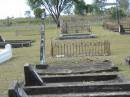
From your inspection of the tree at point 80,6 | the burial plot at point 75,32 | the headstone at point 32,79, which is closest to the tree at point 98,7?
the tree at point 80,6

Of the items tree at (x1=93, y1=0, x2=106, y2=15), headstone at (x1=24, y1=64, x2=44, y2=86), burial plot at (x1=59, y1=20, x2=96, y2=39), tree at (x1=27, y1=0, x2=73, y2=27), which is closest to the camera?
headstone at (x1=24, y1=64, x2=44, y2=86)

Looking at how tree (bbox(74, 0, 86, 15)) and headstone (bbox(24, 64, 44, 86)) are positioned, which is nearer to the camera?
headstone (bbox(24, 64, 44, 86))

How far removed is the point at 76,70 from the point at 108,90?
5.15m

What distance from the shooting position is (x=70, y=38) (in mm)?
37594

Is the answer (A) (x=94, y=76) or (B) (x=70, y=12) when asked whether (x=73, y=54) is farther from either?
(B) (x=70, y=12)

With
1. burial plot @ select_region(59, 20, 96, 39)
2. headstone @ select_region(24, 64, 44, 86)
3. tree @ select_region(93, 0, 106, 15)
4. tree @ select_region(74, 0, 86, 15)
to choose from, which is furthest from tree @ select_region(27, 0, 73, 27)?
headstone @ select_region(24, 64, 44, 86)

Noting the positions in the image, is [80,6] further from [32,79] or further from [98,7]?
[32,79]

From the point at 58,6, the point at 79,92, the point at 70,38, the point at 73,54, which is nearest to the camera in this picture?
the point at 79,92

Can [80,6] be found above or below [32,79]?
below

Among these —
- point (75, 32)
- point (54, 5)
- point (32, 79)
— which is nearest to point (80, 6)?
point (54, 5)

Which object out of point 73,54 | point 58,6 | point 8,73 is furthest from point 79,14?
point 8,73

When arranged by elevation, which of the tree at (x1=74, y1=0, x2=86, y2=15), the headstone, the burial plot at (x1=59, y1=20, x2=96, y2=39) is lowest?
the burial plot at (x1=59, y1=20, x2=96, y2=39)

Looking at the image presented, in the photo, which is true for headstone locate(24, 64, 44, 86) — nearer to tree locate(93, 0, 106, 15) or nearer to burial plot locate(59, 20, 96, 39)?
burial plot locate(59, 20, 96, 39)

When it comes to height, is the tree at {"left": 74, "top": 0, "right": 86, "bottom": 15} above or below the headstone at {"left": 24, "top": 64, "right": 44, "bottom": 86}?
below
